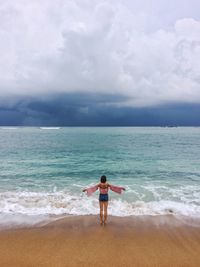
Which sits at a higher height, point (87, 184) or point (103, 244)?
point (103, 244)

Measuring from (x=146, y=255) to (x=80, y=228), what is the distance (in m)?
3.52

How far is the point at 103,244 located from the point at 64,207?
5160 millimetres

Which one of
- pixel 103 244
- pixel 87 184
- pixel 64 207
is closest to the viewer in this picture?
pixel 103 244

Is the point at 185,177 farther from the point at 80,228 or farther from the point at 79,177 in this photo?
the point at 80,228

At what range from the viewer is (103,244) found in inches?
381

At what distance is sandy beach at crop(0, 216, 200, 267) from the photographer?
8.46m

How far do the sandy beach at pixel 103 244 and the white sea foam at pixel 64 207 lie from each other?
1188mm

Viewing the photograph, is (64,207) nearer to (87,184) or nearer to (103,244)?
(103,244)

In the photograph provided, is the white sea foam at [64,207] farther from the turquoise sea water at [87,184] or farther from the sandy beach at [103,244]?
the sandy beach at [103,244]

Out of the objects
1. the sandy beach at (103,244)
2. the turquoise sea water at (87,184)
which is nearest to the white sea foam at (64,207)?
the turquoise sea water at (87,184)

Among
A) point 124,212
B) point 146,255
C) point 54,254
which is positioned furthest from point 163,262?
point 124,212

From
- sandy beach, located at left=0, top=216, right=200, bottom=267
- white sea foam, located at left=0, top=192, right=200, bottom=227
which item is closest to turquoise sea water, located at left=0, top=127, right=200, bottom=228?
white sea foam, located at left=0, top=192, right=200, bottom=227

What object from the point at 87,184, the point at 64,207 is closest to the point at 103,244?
the point at 64,207

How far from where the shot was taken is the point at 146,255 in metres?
8.81
